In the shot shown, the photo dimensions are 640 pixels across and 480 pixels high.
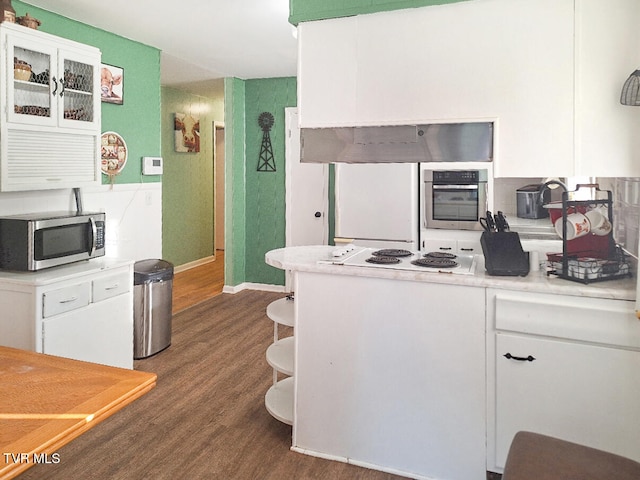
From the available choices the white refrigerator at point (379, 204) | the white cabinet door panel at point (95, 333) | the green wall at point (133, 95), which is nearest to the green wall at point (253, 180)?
the green wall at point (133, 95)

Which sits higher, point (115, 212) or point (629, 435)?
point (115, 212)

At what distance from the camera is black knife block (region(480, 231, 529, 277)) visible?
7.36 ft

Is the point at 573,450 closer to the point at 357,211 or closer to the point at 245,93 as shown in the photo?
the point at 357,211

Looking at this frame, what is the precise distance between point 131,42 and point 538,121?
11.4 ft

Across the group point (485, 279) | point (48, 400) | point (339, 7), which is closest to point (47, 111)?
point (339, 7)

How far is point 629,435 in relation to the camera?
6.67ft

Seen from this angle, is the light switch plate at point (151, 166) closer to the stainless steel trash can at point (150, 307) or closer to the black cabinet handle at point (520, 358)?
the stainless steel trash can at point (150, 307)

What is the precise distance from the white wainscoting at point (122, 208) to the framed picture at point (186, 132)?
2442 mm

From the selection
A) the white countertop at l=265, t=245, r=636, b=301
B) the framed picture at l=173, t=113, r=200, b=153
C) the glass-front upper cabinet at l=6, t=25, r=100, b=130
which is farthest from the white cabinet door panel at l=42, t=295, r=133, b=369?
the framed picture at l=173, t=113, r=200, b=153

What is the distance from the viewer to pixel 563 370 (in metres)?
2.11

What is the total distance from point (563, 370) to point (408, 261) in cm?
84

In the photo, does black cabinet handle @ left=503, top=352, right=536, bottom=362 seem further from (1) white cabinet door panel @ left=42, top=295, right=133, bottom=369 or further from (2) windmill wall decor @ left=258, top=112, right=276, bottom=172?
(2) windmill wall decor @ left=258, top=112, right=276, bottom=172

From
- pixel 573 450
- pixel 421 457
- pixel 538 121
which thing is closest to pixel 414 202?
pixel 538 121

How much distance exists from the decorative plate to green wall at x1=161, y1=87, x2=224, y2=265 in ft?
8.28
